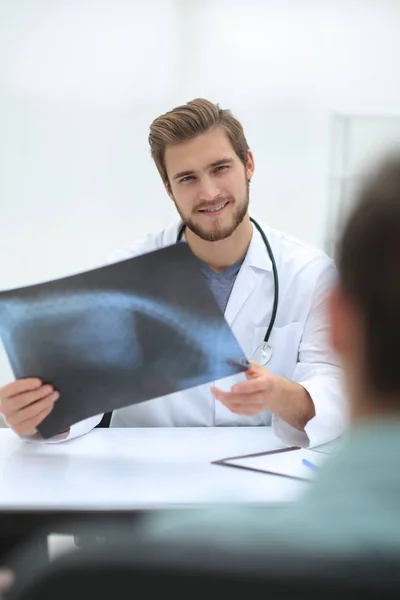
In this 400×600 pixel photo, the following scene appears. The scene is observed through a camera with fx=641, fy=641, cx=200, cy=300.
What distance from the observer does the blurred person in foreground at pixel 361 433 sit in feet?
1.13

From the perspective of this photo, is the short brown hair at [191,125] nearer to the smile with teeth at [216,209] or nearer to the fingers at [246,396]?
the smile with teeth at [216,209]

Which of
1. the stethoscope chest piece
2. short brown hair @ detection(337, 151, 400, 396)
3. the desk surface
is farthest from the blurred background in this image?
short brown hair @ detection(337, 151, 400, 396)

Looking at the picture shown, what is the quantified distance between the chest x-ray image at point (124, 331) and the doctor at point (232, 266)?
299 mm

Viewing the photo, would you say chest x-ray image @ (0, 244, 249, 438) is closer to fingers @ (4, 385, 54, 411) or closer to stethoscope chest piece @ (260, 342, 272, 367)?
fingers @ (4, 385, 54, 411)

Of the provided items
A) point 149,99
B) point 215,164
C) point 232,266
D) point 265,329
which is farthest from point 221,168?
point 149,99

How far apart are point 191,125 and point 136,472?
877 mm

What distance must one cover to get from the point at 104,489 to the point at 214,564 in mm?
772

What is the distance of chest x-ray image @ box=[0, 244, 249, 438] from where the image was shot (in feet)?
3.78

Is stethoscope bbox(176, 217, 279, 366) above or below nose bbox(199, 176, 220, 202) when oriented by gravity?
below

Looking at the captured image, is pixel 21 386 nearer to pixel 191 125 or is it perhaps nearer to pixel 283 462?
pixel 283 462

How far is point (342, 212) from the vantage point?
45cm

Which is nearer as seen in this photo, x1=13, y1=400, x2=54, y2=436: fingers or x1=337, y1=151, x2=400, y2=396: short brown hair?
x1=337, y1=151, x2=400, y2=396: short brown hair

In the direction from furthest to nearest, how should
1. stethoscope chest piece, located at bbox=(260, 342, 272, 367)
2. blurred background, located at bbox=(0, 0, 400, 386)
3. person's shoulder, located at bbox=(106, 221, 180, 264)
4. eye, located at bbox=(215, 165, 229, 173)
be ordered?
blurred background, located at bbox=(0, 0, 400, 386) → person's shoulder, located at bbox=(106, 221, 180, 264) → eye, located at bbox=(215, 165, 229, 173) → stethoscope chest piece, located at bbox=(260, 342, 272, 367)

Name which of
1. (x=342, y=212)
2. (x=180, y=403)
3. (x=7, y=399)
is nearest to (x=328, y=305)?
(x=342, y=212)
